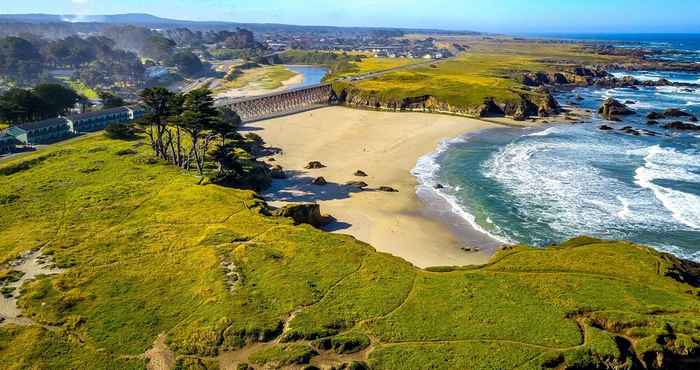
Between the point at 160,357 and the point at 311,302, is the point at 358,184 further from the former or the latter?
the point at 160,357

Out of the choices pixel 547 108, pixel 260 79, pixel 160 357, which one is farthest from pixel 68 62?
pixel 160 357

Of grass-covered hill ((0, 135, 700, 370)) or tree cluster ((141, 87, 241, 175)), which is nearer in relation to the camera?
grass-covered hill ((0, 135, 700, 370))

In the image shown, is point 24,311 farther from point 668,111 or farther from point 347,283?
point 668,111

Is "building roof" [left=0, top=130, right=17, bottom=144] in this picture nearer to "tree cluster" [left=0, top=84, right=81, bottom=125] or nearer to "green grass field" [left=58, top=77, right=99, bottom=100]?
"tree cluster" [left=0, top=84, right=81, bottom=125]

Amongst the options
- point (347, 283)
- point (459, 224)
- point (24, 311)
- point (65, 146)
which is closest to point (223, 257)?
point (347, 283)

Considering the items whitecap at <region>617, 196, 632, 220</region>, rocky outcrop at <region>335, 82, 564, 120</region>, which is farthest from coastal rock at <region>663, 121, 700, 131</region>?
whitecap at <region>617, 196, 632, 220</region>
